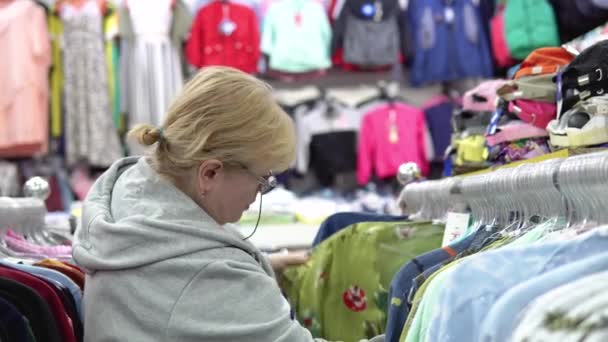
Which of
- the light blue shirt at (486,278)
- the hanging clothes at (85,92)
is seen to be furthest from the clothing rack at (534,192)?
the hanging clothes at (85,92)

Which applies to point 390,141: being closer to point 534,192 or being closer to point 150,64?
point 150,64

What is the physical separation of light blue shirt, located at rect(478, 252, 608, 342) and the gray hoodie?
44cm

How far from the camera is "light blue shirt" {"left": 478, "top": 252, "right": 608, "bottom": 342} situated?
64 cm

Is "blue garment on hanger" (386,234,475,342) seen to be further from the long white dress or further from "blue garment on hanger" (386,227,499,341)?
the long white dress

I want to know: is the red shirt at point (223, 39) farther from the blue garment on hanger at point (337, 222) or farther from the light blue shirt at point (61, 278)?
the light blue shirt at point (61, 278)

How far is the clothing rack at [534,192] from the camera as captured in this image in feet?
2.84

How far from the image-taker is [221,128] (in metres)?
1.09

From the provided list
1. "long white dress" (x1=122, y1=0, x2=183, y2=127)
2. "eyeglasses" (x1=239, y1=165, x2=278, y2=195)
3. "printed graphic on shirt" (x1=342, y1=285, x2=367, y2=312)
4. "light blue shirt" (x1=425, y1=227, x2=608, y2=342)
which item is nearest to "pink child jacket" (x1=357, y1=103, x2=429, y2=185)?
"long white dress" (x1=122, y1=0, x2=183, y2=127)

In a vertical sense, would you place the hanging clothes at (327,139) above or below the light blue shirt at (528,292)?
below

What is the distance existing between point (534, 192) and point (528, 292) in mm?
392

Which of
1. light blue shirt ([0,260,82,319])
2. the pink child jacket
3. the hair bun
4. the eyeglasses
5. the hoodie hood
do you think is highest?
the hair bun

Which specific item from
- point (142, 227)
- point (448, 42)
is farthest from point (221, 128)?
point (448, 42)

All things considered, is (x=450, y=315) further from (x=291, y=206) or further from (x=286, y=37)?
(x=286, y=37)

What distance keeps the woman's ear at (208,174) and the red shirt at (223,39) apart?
7.87ft
